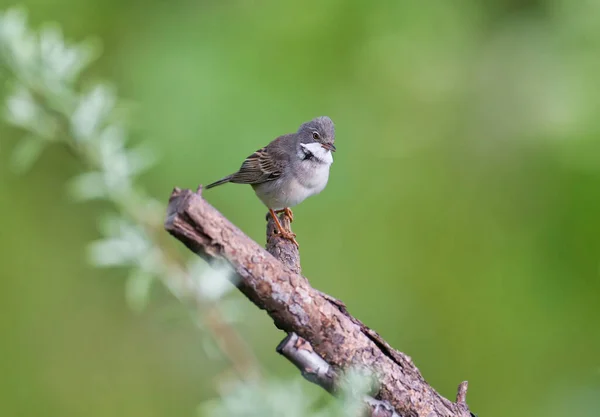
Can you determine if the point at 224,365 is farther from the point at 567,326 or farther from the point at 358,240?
the point at 567,326

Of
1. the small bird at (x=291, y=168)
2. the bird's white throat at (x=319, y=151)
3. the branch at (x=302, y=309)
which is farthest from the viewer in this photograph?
the bird's white throat at (x=319, y=151)

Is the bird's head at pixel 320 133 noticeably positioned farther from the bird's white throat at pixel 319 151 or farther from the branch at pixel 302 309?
the branch at pixel 302 309

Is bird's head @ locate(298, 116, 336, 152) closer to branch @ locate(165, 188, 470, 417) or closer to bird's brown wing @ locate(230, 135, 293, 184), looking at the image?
bird's brown wing @ locate(230, 135, 293, 184)

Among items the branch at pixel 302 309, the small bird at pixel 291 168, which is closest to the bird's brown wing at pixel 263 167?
the small bird at pixel 291 168

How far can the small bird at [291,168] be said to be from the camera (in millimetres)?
2250

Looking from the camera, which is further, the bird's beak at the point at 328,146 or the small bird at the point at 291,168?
the bird's beak at the point at 328,146

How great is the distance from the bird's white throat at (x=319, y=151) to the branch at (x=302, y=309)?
4.14ft

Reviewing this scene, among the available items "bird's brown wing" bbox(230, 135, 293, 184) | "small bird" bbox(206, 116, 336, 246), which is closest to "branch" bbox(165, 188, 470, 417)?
"small bird" bbox(206, 116, 336, 246)

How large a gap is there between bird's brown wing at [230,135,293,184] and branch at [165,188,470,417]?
4.13 ft

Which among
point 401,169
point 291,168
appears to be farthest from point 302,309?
point 401,169

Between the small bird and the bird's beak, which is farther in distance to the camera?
the bird's beak

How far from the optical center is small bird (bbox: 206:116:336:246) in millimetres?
2250

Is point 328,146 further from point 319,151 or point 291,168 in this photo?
point 291,168

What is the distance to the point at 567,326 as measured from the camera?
11.1ft
